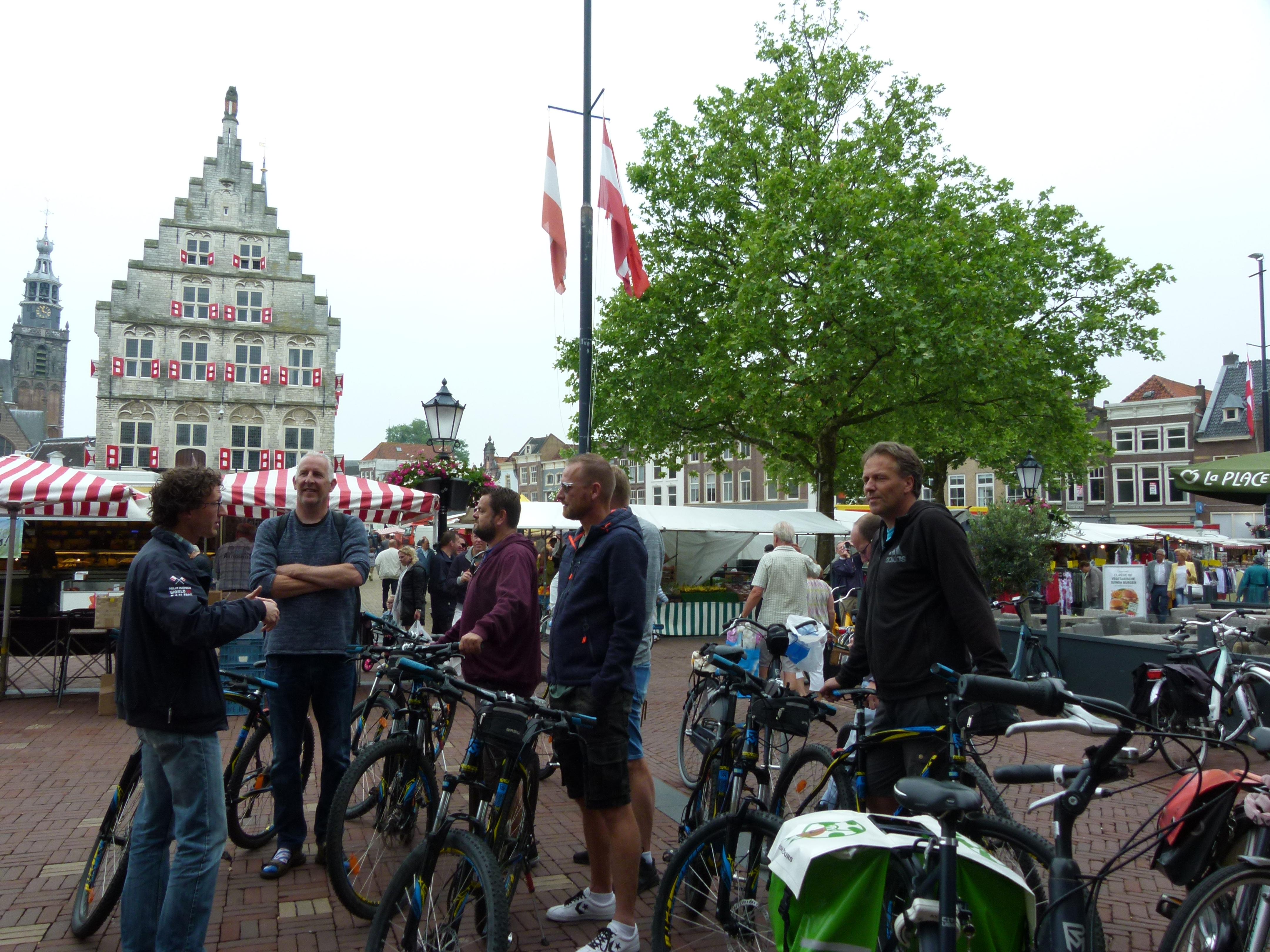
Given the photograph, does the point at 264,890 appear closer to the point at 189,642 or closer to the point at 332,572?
the point at 332,572

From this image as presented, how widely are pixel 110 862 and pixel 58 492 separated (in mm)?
6897

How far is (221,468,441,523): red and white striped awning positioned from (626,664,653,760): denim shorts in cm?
685

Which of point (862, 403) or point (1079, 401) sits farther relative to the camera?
point (1079, 401)

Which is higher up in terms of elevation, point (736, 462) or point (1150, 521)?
point (736, 462)

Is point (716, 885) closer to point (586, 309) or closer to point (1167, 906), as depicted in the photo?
point (1167, 906)

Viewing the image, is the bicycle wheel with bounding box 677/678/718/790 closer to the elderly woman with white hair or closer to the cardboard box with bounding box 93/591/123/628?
the elderly woman with white hair

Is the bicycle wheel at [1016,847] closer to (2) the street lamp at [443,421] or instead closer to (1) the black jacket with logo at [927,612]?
(1) the black jacket with logo at [927,612]

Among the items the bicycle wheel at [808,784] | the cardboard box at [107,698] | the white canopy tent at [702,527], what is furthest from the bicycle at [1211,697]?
the cardboard box at [107,698]

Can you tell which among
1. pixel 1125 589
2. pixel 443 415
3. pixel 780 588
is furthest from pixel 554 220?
pixel 1125 589

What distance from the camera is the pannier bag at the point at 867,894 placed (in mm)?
2199

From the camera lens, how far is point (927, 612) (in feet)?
10.8

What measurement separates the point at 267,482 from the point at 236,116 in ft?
119

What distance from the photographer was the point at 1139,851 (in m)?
2.61

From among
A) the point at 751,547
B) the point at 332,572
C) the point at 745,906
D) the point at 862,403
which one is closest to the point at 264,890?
the point at 332,572
